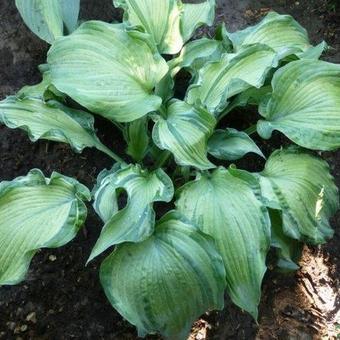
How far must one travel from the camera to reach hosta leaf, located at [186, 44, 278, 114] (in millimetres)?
1639

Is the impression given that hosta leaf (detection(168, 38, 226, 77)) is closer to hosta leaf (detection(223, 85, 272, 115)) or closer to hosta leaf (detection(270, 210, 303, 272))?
hosta leaf (detection(223, 85, 272, 115))

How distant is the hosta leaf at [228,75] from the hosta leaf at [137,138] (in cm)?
17

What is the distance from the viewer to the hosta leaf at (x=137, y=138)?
5.72 feet

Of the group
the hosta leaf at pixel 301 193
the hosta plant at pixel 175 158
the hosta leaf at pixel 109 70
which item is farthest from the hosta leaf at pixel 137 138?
the hosta leaf at pixel 301 193

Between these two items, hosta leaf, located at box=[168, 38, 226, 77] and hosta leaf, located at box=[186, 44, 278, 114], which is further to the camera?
hosta leaf, located at box=[168, 38, 226, 77]

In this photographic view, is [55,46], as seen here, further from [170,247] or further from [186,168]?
[170,247]

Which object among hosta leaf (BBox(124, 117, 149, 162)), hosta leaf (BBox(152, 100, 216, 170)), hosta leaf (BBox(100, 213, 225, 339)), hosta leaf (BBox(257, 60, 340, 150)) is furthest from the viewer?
hosta leaf (BBox(124, 117, 149, 162))

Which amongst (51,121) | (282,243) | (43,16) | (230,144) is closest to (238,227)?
(282,243)

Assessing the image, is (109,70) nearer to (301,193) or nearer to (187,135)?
(187,135)

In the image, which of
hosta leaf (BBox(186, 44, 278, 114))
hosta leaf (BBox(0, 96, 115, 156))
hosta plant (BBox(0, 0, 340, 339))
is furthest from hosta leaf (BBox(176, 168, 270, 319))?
hosta leaf (BBox(0, 96, 115, 156))

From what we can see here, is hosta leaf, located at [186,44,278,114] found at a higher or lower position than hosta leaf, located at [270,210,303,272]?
higher

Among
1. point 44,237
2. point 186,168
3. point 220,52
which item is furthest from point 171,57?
point 44,237

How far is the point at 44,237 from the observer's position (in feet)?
4.66

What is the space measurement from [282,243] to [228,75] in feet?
1.65
